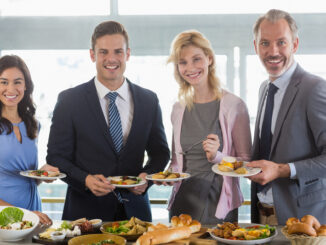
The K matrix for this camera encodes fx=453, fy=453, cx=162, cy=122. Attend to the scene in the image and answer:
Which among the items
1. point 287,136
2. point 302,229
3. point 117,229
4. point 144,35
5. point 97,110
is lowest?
point 117,229

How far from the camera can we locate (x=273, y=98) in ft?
9.18

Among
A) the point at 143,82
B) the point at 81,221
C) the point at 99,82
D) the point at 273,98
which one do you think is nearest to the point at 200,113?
the point at 273,98

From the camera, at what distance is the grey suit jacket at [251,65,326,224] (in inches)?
99.8

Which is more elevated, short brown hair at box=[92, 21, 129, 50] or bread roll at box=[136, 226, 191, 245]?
short brown hair at box=[92, 21, 129, 50]

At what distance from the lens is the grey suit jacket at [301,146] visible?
254 centimetres

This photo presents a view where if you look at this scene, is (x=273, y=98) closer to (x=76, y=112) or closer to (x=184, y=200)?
(x=184, y=200)

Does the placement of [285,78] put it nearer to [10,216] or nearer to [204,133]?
[204,133]

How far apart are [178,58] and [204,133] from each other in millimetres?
525

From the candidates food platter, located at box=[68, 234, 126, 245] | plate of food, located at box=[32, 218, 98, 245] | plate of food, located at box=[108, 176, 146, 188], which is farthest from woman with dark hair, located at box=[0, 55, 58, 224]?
food platter, located at box=[68, 234, 126, 245]

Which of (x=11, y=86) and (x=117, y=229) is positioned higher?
(x=11, y=86)

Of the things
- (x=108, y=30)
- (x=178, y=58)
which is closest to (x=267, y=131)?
(x=178, y=58)

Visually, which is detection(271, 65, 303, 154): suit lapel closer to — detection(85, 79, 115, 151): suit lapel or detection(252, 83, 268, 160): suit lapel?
detection(252, 83, 268, 160): suit lapel

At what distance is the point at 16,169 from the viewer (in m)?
3.00

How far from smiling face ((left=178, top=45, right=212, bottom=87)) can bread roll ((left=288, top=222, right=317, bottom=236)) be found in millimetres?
1452
